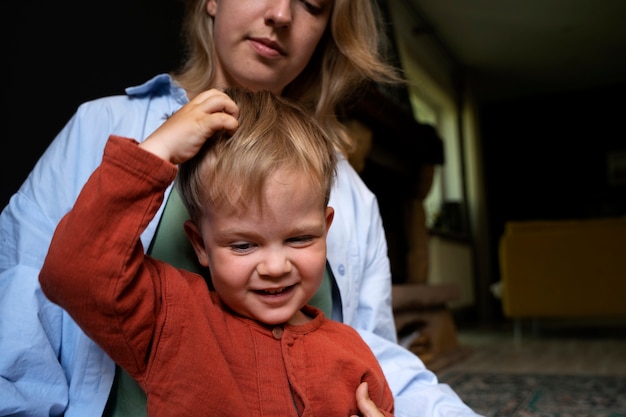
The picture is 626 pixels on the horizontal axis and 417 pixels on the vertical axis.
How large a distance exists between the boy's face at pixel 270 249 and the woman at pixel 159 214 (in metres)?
0.17

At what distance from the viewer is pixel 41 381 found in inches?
29.9

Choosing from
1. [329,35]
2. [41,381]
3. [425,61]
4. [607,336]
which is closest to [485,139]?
[425,61]

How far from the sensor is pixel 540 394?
8.13ft

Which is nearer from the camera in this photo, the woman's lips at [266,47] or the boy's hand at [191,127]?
the boy's hand at [191,127]

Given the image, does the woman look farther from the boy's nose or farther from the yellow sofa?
the yellow sofa

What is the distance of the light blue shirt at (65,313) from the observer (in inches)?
29.8

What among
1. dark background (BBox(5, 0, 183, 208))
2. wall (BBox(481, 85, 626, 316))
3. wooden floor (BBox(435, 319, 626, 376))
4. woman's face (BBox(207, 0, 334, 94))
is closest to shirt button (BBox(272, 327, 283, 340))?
woman's face (BBox(207, 0, 334, 94))

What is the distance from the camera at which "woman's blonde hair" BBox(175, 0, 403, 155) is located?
116 cm

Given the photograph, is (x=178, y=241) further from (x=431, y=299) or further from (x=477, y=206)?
(x=477, y=206)

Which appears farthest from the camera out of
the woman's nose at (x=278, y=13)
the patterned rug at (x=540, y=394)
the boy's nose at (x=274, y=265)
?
the patterned rug at (x=540, y=394)

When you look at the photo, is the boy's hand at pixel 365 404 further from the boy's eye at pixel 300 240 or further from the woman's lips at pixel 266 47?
the woman's lips at pixel 266 47

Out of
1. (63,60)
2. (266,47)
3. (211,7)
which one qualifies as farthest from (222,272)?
(63,60)

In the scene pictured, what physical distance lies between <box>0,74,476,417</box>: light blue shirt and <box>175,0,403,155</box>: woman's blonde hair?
123mm

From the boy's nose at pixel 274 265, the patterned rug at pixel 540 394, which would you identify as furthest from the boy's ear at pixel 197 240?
the patterned rug at pixel 540 394
